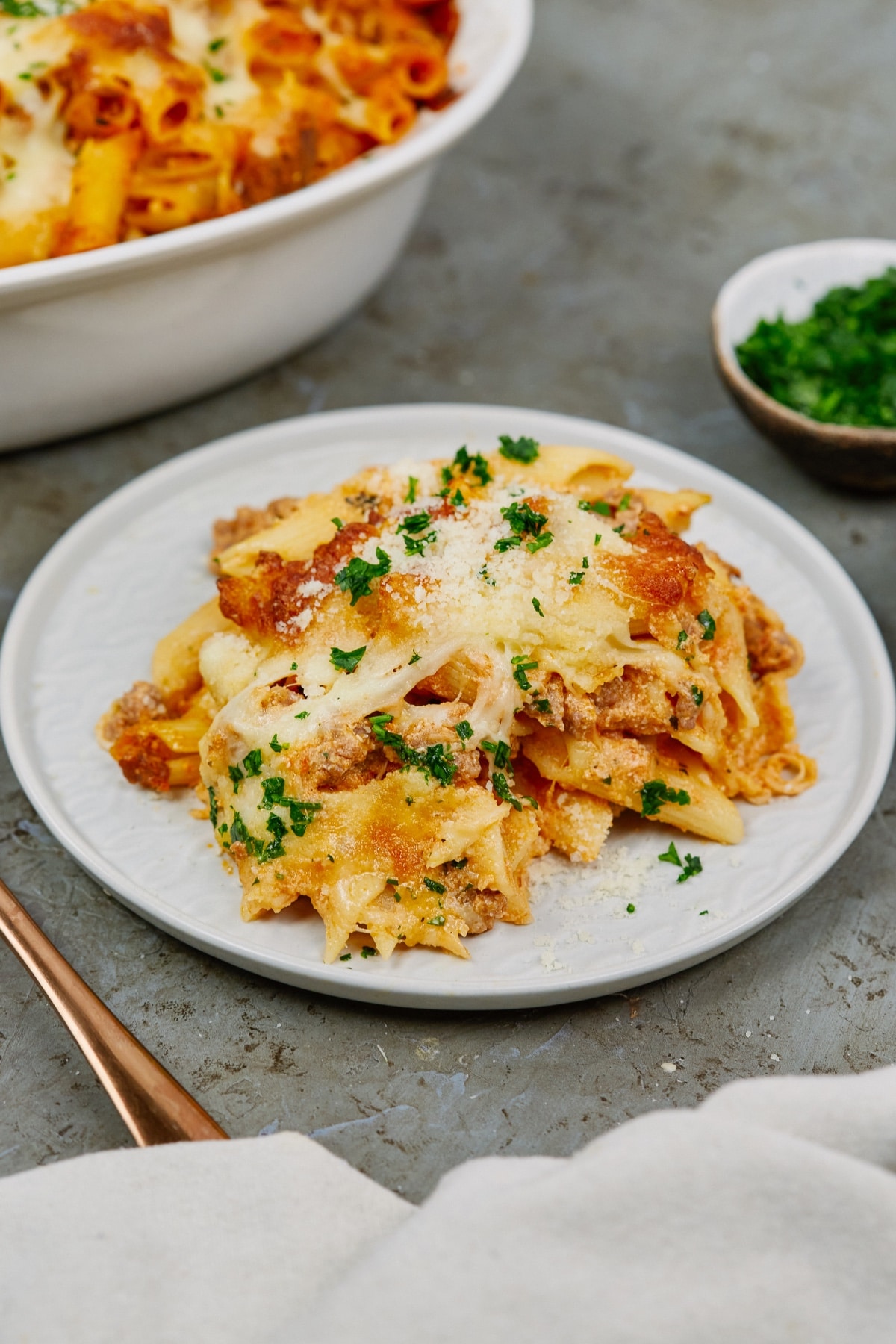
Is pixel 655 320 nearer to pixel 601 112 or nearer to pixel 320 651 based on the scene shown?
pixel 601 112

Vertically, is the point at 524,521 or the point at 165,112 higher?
the point at 165,112

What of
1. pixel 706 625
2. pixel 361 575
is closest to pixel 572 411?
pixel 706 625

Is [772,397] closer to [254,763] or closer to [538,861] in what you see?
[538,861]

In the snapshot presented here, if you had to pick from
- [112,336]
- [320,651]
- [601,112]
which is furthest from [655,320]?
[320,651]

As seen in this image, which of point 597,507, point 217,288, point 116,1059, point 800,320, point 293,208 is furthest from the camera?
point 800,320

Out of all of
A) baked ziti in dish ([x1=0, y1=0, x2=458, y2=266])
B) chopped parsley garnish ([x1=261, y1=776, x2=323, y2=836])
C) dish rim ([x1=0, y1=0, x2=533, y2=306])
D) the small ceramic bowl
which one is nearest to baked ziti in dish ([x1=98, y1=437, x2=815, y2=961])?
chopped parsley garnish ([x1=261, y1=776, x2=323, y2=836])

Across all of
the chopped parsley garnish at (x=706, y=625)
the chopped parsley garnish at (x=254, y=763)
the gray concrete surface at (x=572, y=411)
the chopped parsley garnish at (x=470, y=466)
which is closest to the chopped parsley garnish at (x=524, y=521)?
the chopped parsley garnish at (x=470, y=466)
